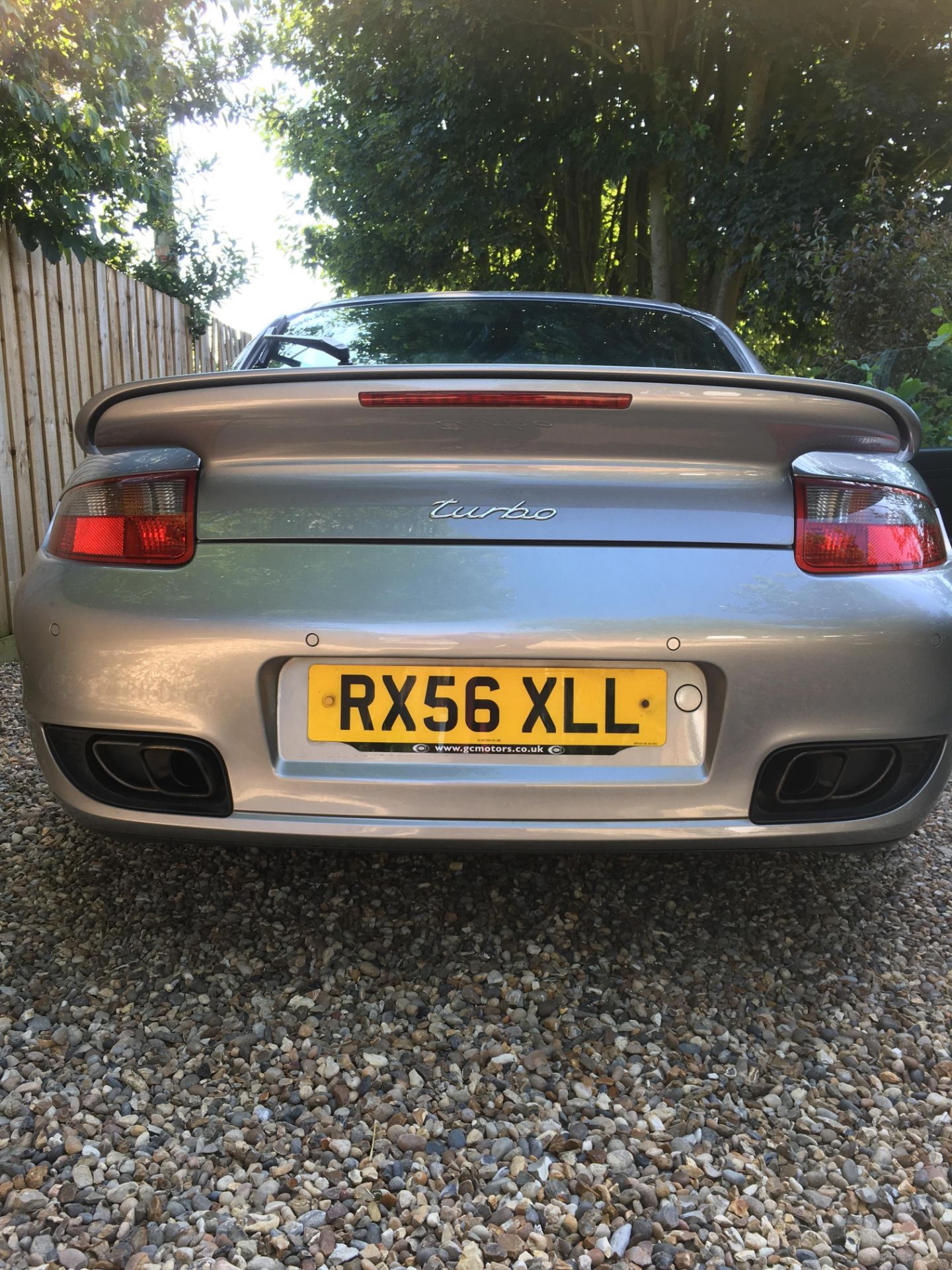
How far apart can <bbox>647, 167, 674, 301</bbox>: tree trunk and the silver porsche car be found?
33.3 ft

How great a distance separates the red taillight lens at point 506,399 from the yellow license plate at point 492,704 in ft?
1.41

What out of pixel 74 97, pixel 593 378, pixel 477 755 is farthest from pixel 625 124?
pixel 477 755

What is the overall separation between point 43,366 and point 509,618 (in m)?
4.27

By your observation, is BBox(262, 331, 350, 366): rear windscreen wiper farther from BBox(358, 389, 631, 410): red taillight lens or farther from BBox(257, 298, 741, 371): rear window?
BBox(358, 389, 631, 410): red taillight lens

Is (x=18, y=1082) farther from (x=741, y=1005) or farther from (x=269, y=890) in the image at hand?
(x=741, y=1005)

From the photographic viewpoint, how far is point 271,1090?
1494 mm

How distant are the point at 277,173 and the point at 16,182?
14.4m

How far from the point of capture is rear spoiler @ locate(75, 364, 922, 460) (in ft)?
5.14

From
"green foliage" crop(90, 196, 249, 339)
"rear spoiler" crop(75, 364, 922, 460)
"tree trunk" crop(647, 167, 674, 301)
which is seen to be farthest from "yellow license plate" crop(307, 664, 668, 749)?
"tree trunk" crop(647, 167, 674, 301)

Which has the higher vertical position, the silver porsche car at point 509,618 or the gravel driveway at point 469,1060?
→ the silver porsche car at point 509,618

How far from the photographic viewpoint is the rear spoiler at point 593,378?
1566mm

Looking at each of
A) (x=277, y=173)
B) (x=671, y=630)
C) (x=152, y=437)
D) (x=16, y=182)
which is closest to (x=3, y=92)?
(x=16, y=182)

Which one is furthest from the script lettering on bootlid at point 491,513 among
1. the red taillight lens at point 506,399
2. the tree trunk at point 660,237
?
the tree trunk at point 660,237

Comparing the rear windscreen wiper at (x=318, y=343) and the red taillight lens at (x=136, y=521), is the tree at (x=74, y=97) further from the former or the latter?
the red taillight lens at (x=136, y=521)
